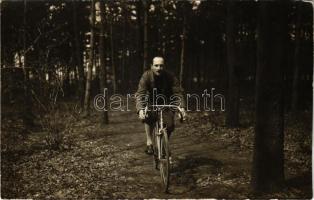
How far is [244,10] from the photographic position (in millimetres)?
22422

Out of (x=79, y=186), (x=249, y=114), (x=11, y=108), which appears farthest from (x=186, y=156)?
(x=11, y=108)

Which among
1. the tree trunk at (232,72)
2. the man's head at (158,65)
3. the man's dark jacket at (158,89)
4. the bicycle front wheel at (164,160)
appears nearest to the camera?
the bicycle front wheel at (164,160)

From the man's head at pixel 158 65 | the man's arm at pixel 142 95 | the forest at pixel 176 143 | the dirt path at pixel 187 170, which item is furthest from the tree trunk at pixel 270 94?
the man's arm at pixel 142 95

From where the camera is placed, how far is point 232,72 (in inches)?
507

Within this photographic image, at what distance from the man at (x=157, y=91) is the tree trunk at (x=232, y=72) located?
5759 millimetres

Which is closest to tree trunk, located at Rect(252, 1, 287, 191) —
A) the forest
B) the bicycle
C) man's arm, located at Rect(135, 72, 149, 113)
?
the forest

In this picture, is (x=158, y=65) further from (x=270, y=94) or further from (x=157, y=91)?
(x=270, y=94)

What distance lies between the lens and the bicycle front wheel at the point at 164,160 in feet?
21.7

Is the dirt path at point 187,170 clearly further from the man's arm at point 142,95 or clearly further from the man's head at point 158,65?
the man's head at point 158,65

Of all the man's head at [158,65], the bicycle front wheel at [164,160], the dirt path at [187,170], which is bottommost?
the dirt path at [187,170]

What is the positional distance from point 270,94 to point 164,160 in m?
2.03

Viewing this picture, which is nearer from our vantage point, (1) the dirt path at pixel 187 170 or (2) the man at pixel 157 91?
(1) the dirt path at pixel 187 170

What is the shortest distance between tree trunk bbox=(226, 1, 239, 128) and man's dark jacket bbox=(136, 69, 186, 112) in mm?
5748

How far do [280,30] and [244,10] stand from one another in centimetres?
1715
